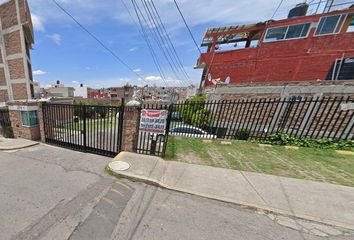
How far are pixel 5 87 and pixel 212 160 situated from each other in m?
20.6

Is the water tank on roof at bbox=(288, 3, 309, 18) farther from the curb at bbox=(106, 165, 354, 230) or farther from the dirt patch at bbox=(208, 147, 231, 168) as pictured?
the curb at bbox=(106, 165, 354, 230)

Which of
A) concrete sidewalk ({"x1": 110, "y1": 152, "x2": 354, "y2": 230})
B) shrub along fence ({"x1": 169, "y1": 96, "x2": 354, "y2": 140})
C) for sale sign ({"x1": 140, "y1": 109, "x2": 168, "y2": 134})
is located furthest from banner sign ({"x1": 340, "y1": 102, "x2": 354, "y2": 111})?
for sale sign ({"x1": 140, "y1": 109, "x2": 168, "y2": 134})

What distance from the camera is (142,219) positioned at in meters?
2.77

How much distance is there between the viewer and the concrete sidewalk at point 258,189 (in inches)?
119

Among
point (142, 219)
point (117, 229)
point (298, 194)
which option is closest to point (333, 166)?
point (298, 194)

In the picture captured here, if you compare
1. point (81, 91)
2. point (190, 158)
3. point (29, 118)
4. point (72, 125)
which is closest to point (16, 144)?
point (29, 118)

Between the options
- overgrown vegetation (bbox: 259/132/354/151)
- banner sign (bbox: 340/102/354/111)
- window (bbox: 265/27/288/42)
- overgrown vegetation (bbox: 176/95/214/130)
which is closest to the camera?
overgrown vegetation (bbox: 259/132/354/151)

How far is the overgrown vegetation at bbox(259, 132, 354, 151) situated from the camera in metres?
6.75

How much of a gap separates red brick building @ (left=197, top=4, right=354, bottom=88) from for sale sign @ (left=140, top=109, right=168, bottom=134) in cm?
912

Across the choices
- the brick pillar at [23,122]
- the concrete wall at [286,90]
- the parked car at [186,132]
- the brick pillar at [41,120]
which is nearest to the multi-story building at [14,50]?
the brick pillar at [23,122]

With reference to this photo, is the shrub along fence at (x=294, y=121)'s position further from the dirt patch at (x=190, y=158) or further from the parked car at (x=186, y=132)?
the dirt patch at (x=190, y=158)

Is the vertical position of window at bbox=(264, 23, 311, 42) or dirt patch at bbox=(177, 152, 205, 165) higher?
window at bbox=(264, 23, 311, 42)

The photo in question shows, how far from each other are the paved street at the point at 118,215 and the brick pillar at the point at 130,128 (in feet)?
5.28

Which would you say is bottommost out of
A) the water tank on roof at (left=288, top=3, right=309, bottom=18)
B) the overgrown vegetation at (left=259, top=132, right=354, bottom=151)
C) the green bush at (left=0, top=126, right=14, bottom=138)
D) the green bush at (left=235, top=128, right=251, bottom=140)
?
the green bush at (left=0, top=126, right=14, bottom=138)
